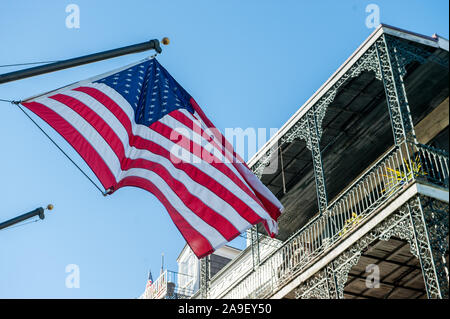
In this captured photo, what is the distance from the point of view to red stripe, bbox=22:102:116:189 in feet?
30.2

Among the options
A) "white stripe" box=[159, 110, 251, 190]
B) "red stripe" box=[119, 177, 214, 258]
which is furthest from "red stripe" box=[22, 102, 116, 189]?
"white stripe" box=[159, 110, 251, 190]

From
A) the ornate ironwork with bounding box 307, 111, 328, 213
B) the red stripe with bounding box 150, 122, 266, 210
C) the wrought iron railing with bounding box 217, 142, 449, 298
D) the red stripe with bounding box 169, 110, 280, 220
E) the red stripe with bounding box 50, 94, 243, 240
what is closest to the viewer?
the red stripe with bounding box 50, 94, 243, 240

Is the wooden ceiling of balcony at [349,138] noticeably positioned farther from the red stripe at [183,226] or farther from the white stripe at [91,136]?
the white stripe at [91,136]

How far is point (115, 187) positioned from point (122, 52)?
2026 millimetres

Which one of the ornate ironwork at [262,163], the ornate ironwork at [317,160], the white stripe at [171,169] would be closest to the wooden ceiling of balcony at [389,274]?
the ornate ironwork at [317,160]

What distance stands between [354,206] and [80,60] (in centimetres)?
1133

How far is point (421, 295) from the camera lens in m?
17.4

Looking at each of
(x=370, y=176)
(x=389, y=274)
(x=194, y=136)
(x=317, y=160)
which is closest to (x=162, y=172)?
(x=194, y=136)

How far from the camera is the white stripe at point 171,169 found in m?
9.85

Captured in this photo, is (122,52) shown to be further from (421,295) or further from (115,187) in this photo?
(421,295)

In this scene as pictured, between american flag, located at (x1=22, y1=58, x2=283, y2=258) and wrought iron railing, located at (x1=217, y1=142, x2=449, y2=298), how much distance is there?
162 inches

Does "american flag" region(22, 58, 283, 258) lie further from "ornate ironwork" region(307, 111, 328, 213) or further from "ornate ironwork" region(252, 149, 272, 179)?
"ornate ironwork" region(252, 149, 272, 179)

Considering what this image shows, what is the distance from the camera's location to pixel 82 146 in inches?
375

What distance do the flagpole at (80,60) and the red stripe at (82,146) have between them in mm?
1211
